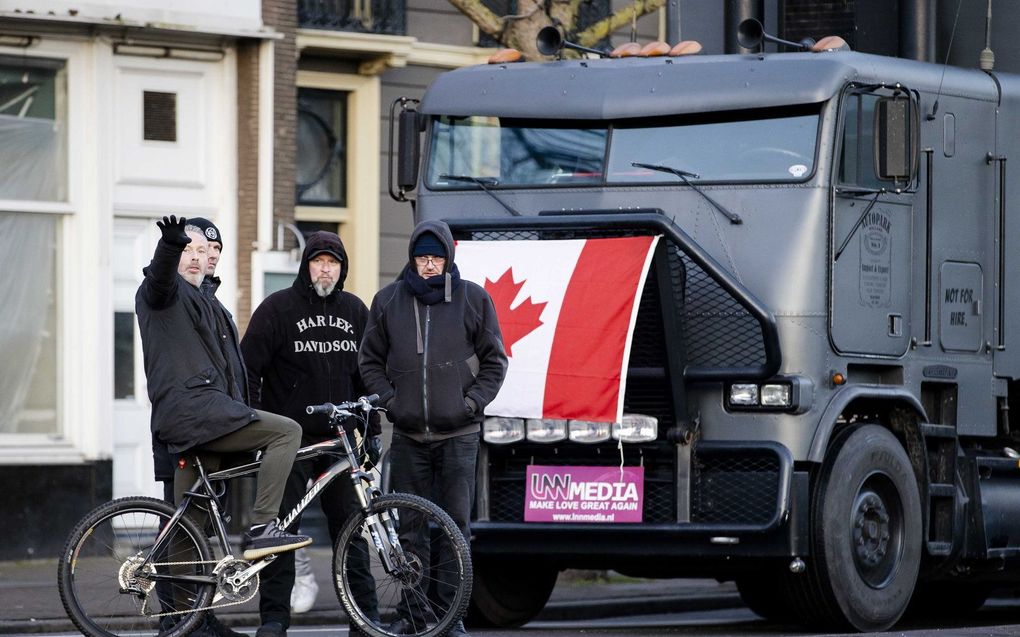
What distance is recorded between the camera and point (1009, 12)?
521 inches

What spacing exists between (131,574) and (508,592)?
3.32m

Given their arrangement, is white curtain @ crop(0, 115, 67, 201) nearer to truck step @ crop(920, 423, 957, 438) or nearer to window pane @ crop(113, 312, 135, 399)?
window pane @ crop(113, 312, 135, 399)

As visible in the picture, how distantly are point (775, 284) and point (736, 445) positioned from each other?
87cm

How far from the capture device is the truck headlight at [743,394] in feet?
35.8

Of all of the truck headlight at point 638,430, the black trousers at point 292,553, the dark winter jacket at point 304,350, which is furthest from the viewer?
the truck headlight at point 638,430

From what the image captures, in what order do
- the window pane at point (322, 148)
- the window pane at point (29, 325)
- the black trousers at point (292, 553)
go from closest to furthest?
1. the black trousers at point (292, 553)
2. the window pane at point (29, 325)
3. the window pane at point (322, 148)

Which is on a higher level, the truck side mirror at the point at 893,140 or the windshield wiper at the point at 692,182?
the truck side mirror at the point at 893,140

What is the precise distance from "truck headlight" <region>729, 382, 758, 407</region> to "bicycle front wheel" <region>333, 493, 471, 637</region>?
213 cm

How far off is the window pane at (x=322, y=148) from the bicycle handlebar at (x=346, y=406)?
8.93m

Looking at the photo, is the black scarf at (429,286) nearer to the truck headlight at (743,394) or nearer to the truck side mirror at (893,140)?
the truck headlight at (743,394)

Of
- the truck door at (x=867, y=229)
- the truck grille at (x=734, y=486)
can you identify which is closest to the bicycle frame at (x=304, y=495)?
the truck grille at (x=734, y=486)

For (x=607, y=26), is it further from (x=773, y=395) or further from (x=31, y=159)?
(x=31, y=159)

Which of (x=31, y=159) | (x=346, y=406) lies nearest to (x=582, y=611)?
(x=346, y=406)

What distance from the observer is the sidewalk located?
12.5m
